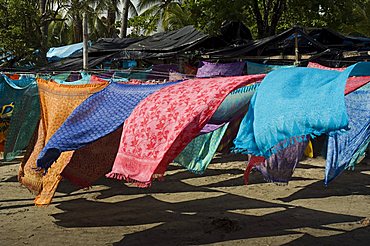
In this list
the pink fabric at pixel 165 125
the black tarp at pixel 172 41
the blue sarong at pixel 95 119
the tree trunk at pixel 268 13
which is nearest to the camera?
the pink fabric at pixel 165 125

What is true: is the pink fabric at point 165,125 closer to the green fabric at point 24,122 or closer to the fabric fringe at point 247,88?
the fabric fringe at point 247,88

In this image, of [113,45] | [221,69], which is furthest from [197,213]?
[113,45]

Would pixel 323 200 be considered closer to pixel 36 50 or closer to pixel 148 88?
pixel 148 88

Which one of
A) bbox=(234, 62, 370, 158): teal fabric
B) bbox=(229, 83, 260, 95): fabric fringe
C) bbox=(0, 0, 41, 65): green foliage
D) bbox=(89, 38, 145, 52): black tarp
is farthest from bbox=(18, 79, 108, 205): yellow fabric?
bbox=(0, 0, 41, 65): green foliage

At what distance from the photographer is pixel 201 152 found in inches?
251

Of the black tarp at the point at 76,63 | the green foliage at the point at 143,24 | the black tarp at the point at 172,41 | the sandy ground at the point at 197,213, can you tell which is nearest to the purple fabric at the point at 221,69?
the black tarp at the point at 172,41

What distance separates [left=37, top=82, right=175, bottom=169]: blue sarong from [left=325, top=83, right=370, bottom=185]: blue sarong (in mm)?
1830

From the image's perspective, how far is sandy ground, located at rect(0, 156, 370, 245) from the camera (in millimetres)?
5965

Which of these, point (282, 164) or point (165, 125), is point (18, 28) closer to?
point (282, 164)

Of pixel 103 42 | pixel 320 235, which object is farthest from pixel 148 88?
pixel 103 42

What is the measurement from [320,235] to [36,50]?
11.9m

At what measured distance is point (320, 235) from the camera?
5969mm

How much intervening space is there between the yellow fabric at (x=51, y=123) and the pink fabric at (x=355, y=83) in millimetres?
2718

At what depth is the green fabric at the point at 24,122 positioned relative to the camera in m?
7.18
